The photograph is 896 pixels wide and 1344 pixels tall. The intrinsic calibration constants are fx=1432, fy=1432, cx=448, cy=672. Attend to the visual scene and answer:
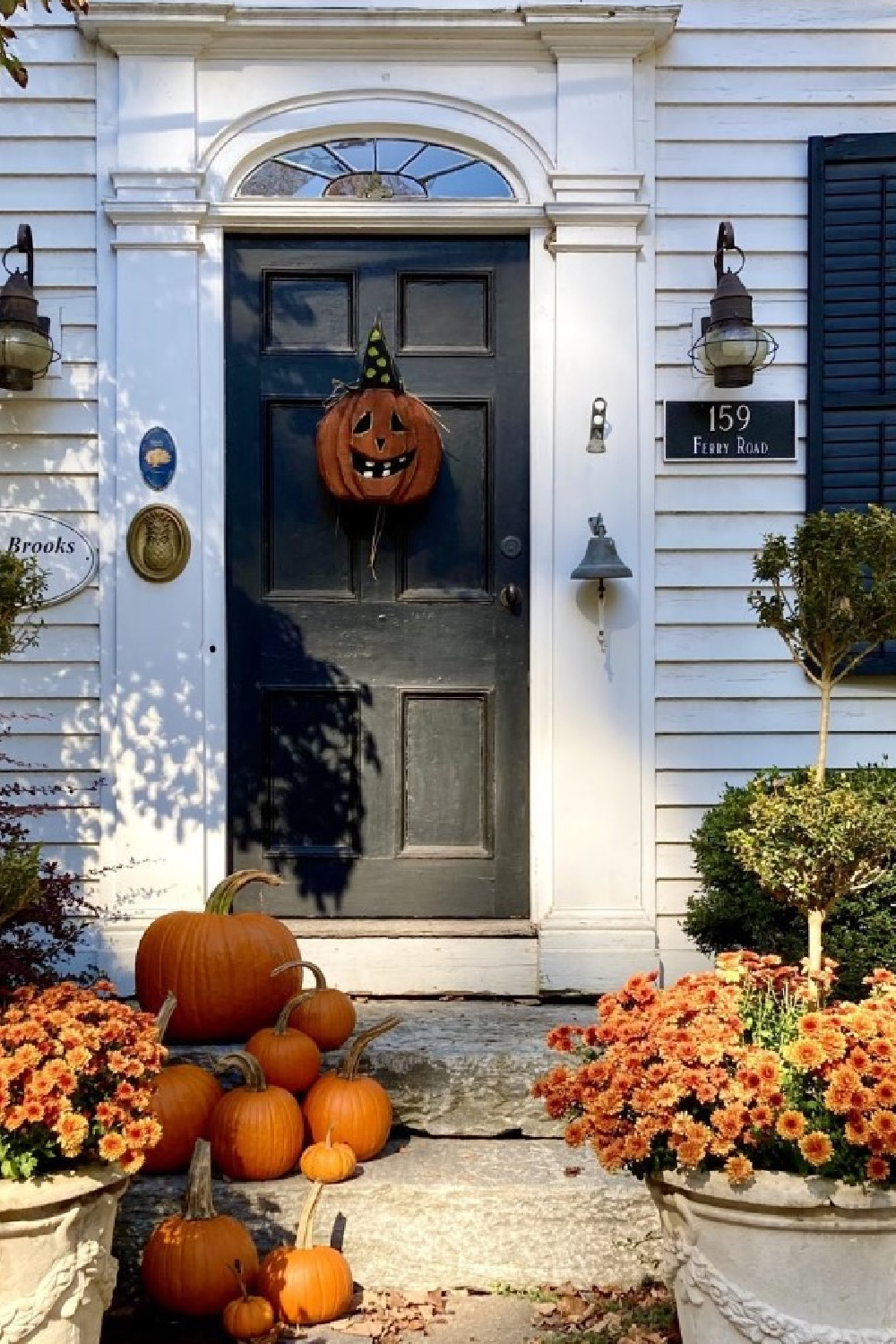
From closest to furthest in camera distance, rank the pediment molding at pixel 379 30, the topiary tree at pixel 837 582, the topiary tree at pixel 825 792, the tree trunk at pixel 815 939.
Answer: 1. the tree trunk at pixel 815 939
2. the topiary tree at pixel 825 792
3. the topiary tree at pixel 837 582
4. the pediment molding at pixel 379 30

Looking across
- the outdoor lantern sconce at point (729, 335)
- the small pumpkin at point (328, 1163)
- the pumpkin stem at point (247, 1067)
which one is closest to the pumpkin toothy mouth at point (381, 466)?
the outdoor lantern sconce at point (729, 335)

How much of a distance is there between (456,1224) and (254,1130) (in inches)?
22.6

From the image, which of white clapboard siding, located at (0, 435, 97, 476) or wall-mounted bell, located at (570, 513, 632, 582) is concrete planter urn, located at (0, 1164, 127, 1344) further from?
white clapboard siding, located at (0, 435, 97, 476)

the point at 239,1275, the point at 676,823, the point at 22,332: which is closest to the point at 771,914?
the point at 676,823

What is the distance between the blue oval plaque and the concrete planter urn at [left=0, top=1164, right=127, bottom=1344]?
280 cm

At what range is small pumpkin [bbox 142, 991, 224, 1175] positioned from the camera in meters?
3.71

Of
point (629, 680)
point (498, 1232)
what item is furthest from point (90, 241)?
point (498, 1232)

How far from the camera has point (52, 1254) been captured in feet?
9.20

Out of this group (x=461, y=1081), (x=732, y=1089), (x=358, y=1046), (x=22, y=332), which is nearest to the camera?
(x=732, y=1089)

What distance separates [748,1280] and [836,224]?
371 cm

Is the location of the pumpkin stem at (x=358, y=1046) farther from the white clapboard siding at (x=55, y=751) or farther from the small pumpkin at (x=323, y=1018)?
the white clapboard siding at (x=55, y=751)

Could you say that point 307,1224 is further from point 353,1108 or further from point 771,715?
point 771,715

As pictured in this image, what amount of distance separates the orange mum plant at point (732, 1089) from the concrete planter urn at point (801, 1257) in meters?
0.04

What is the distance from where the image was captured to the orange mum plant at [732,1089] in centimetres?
273
